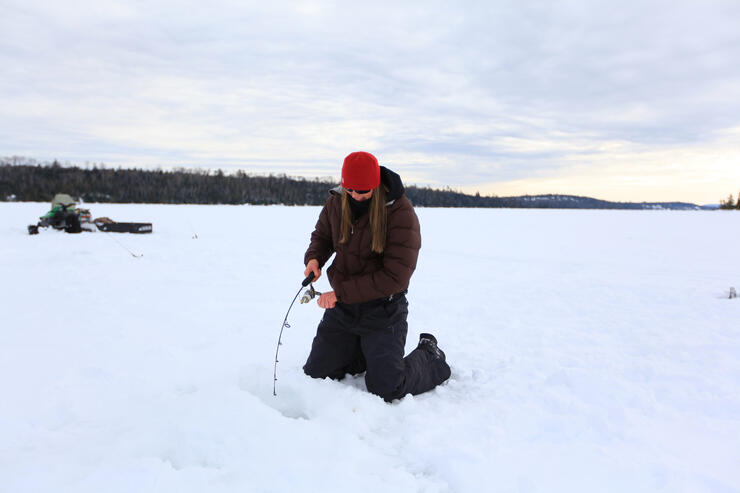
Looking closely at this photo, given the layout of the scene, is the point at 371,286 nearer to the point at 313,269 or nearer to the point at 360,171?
the point at 313,269

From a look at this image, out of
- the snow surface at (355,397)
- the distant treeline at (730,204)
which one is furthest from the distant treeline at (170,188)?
the snow surface at (355,397)

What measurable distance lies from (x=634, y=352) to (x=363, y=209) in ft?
9.69

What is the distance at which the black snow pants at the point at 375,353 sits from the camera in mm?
3008

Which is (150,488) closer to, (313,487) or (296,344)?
(313,487)

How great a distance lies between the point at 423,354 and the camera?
11.1 ft

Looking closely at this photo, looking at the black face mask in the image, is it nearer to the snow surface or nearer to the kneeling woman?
the kneeling woman

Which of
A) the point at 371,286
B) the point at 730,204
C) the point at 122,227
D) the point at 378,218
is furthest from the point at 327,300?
the point at 730,204

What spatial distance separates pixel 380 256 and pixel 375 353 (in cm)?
69

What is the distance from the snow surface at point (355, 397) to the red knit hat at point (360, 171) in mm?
1404

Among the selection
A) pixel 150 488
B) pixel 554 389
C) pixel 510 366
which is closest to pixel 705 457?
pixel 554 389

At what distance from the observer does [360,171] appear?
2865mm

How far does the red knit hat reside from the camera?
287cm

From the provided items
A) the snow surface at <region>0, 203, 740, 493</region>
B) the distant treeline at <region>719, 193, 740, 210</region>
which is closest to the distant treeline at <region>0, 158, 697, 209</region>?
the distant treeline at <region>719, 193, 740, 210</region>

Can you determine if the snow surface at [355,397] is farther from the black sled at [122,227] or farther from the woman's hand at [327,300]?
the black sled at [122,227]
